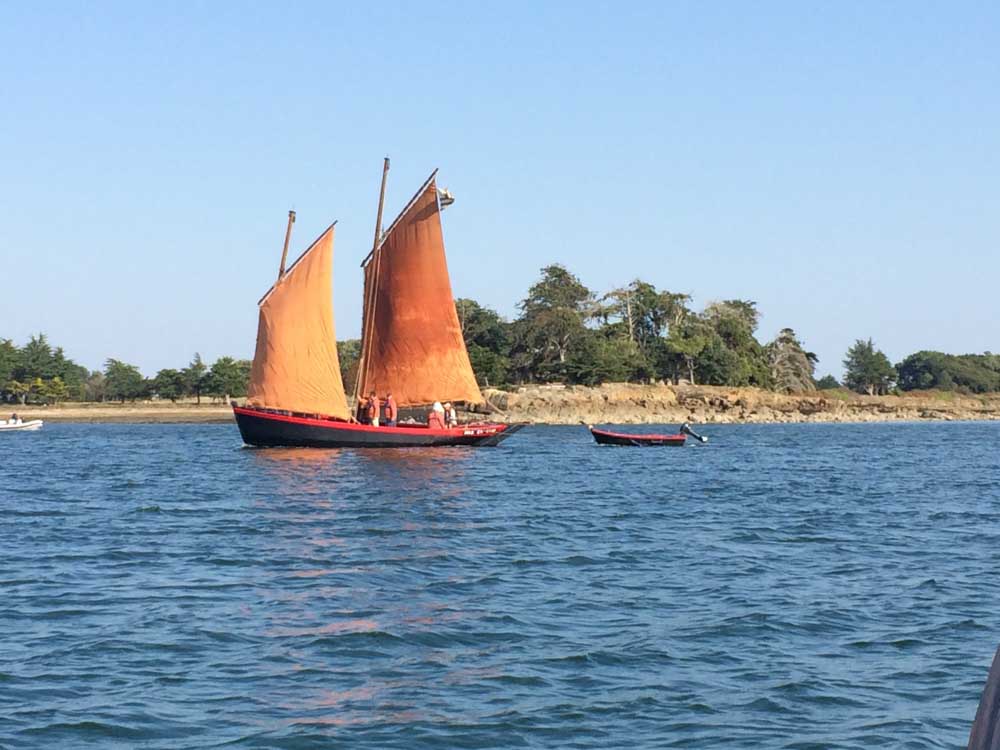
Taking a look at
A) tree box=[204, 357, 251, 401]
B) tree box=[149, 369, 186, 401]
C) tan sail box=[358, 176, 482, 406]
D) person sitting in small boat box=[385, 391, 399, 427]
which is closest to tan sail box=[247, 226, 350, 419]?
person sitting in small boat box=[385, 391, 399, 427]

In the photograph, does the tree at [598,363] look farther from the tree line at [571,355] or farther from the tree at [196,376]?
the tree at [196,376]

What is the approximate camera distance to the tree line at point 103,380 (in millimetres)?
140125

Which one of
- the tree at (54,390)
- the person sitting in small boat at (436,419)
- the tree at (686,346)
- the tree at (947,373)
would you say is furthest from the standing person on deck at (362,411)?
the tree at (947,373)

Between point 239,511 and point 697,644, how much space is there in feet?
65.6

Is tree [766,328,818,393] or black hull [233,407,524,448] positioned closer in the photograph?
black hull [233,407,524,448]

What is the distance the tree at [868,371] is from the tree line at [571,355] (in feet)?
37.8

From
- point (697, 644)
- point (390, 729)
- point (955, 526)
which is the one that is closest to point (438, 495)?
point (955, 526)

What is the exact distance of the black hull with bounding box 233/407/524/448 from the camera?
62625mm

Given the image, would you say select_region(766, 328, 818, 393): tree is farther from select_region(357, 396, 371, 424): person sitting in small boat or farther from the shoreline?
select_region(357, 396, 371, 424): person sitting in small boat

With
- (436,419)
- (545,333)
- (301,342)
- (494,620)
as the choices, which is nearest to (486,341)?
(545,333)

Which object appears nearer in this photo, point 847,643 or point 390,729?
point 390,729

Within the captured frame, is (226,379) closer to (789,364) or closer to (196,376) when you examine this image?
(196,376)

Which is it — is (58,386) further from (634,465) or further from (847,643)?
(847,643)

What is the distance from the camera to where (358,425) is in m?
63.4
